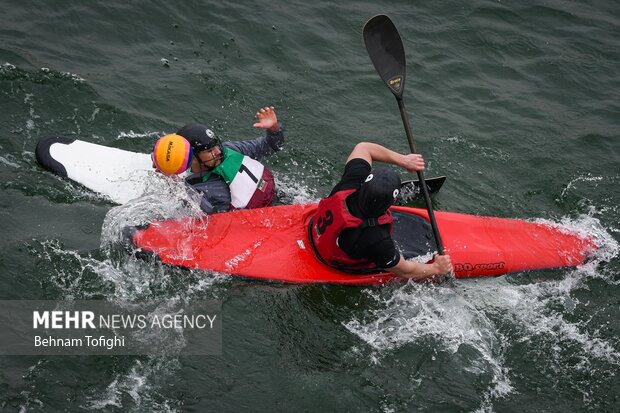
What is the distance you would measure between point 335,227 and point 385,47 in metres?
2.42

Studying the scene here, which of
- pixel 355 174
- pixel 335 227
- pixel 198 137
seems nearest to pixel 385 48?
pixel 355 174

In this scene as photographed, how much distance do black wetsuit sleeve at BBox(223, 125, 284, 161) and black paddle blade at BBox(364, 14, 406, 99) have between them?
4.20 feet

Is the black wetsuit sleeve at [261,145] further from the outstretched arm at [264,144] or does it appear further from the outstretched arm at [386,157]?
the outstretched arm at [386,157]

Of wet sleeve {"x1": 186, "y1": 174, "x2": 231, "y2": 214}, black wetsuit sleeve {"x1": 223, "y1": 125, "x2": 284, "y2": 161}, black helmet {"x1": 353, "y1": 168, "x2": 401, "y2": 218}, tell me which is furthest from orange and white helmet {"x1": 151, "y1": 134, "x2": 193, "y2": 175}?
black helmet {"x1": 353, "y1": 168, "x2": 401, "y2": 218}

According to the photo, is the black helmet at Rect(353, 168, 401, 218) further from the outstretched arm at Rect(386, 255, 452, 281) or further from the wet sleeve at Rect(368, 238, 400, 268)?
the outstretched arm at Rect(386, 255, 452, 281)

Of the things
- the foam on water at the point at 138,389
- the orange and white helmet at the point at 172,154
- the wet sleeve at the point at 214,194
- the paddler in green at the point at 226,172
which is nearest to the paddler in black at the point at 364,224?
the paddler in green at the point at 226,172

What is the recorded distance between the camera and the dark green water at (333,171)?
4.93 m

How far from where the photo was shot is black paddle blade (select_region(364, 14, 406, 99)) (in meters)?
6.68

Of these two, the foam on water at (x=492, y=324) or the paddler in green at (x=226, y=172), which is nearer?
the foam on water at (x=492, y=324)

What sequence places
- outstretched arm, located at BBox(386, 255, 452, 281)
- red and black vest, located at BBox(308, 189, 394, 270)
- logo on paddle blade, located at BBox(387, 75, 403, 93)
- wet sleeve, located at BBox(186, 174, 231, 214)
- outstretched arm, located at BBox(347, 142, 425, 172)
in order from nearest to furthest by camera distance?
red and black vest, located at BBox(308, 189, 394, 270) < outstretched arm, located at BBox(386, 255, 452, 281) < outstretched arm, located at BBox(347, 142, 425, 172) < wet sleeve, located at BBox(186, 174, 231, 214) < logo on paddle blade, located at BBox(387, 75, 403, 93)

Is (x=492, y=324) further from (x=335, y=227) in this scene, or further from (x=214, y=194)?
(x=214, y=194)

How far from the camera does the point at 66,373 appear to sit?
4.65 metres

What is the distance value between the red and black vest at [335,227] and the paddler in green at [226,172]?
2.12 ft

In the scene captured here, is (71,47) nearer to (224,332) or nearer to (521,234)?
(224,332)
